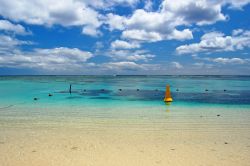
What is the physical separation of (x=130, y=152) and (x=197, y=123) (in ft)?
21.1

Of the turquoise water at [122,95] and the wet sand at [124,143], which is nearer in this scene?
the wet sand at [124,143]

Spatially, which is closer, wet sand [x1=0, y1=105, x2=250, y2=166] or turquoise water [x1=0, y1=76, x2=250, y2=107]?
wet sand [x1=0, y1=105, x2=250, y2=166]

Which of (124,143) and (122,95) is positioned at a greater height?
(122,95)

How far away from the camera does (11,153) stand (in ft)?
25.5

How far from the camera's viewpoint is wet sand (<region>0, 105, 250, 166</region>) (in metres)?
7.26

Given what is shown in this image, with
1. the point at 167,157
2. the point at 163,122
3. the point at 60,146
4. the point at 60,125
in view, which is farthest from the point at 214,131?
the point at 60,125

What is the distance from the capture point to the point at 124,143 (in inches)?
360

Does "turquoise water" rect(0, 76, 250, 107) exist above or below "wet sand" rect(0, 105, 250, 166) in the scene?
above

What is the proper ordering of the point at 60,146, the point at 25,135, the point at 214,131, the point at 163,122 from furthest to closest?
1. the point at 163,122
2. the point at 214,131
3. the point at 25,135
4. the point at 60,146

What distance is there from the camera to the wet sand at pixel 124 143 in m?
7.26

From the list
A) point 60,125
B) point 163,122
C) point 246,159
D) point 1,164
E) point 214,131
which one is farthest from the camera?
point 163,122

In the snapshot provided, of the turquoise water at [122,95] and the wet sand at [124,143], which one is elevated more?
the turquoise water at [122,95]

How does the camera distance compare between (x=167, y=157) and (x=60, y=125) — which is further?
(x=60, y=125)

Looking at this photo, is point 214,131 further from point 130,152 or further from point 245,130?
point 130,152
